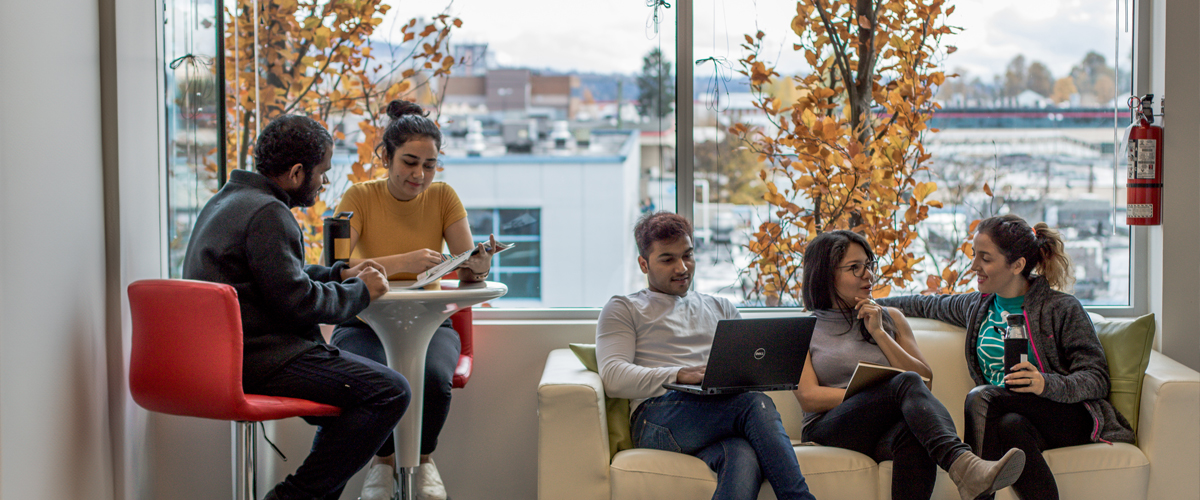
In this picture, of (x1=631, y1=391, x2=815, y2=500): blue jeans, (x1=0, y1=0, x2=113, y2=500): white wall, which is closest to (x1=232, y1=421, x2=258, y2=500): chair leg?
(x1=0, y1=0, x2=113, y2=500): white wall

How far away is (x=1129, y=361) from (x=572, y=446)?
1.64 m

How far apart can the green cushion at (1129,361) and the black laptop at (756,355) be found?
3.39 feet

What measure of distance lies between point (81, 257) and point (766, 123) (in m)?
2.16

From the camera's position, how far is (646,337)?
8.25ft

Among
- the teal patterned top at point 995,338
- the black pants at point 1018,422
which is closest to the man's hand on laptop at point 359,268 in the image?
the black pants at point 1018,422

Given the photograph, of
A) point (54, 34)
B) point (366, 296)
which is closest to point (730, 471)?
point (366, 296)

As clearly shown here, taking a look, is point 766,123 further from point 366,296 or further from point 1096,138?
point 366,296

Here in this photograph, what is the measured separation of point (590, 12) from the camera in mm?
3092

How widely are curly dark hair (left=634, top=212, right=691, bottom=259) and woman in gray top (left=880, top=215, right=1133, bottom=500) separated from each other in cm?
91

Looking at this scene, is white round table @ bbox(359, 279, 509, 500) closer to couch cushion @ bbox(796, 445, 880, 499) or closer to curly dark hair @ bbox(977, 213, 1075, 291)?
couch cushion @ bbox(796, 445, 880, 499)

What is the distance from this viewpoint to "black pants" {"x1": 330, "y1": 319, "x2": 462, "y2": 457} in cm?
241

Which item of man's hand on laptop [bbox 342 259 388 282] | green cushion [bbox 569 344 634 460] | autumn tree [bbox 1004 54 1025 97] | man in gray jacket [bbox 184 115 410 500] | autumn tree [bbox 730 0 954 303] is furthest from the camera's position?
autumn tree [bbox 1004 54 1025 97]

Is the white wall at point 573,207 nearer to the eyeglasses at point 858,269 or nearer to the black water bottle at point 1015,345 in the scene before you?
the eyeglasses at point 858,269

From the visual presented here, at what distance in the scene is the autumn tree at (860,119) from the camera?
3.04 metres
